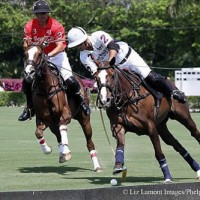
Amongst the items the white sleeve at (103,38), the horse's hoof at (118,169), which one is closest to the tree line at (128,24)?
the white sleeve at (103,38)

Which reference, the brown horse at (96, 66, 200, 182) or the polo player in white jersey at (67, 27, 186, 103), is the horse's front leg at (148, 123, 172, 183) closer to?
the brown horse at (96, 66, 200, 182)

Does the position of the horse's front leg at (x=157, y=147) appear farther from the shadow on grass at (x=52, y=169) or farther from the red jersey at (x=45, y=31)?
the red jersey at (x=45, y=31)

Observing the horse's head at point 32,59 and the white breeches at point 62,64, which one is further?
the white breeches at point 62,64

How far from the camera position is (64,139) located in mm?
13977

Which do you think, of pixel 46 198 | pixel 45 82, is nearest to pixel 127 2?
pixel 45 82

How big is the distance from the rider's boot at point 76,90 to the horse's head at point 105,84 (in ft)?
9.25

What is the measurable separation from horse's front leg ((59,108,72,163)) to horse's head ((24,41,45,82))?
115cm

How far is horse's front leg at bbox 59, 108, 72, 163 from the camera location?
1373cm

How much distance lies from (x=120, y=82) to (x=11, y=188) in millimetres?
2388

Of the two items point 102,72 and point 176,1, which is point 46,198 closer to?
point 102,72

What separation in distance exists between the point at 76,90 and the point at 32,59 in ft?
5.68

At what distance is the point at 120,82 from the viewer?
12625 millimetres

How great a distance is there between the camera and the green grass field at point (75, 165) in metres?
12.8

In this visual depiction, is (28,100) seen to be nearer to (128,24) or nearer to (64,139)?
(64,139)
